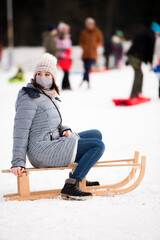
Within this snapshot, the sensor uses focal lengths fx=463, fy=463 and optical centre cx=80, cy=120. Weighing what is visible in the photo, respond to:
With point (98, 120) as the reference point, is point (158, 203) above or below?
below

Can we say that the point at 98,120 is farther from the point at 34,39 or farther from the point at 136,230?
the point at 34,39

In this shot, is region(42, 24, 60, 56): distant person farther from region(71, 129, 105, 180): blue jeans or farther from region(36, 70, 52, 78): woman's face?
region(71, 129, 105, 180): blue jeans

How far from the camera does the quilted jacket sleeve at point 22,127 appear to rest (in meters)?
3.41

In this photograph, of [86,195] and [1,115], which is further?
[1,115]

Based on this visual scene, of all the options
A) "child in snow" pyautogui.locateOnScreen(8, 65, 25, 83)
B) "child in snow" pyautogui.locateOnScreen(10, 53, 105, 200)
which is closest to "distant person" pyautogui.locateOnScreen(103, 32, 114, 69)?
"child in snow" pyautogui.locateOnScreen(8, 65, 25, 83)

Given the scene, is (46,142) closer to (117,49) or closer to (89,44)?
(89,44)

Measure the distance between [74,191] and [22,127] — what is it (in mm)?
621

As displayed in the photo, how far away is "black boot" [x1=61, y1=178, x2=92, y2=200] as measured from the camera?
3494 mm

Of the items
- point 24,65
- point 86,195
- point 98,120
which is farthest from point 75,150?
point 24,65

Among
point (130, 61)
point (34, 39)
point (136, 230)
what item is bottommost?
point (136, 230)

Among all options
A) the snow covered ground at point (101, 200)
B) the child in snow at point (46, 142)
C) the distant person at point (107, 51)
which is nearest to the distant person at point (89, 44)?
the snow covered ground at point (101, 200)

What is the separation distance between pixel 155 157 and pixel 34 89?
6.72 feet

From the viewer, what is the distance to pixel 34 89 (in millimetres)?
3596

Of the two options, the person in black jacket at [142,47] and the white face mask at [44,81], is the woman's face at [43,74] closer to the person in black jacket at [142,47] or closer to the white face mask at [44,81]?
the white face mask at [44,81]
